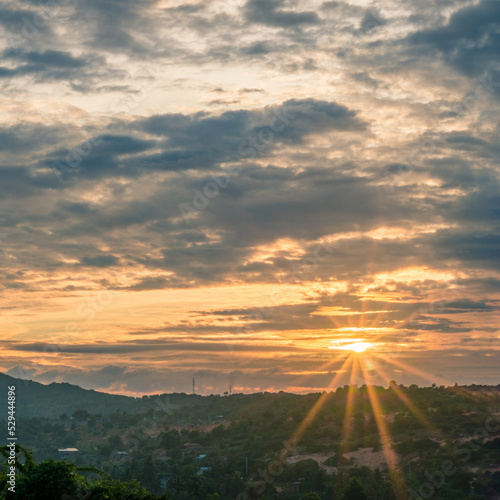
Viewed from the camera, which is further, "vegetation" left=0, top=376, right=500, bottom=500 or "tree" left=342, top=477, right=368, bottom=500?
"vegetation" left=0, top=376, right=500, bottom=500

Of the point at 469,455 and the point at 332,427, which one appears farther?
the point at 332,427

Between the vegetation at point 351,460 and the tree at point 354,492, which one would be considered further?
the vegetation at point 351,460

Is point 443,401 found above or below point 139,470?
above

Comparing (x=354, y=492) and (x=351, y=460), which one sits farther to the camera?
(x=351, y=460)

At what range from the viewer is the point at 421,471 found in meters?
131

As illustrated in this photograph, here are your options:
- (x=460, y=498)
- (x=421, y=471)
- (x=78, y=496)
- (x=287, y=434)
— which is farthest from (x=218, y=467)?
(x=78, y=496)

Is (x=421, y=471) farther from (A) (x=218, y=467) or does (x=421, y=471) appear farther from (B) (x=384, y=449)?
(A) (x=218, y=467)

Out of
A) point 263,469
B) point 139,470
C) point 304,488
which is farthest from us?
point 139,470

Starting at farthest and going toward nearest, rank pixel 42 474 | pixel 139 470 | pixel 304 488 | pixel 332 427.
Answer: pixel 332 427 → pixel 139 470 → pixel 304 488 → pixel 42 474

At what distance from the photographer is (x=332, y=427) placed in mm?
186125

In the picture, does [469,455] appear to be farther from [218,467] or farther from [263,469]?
[218,467]

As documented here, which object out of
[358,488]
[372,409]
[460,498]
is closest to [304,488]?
[358,488]

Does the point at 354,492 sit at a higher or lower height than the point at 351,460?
lower

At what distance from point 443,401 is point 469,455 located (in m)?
53.5
